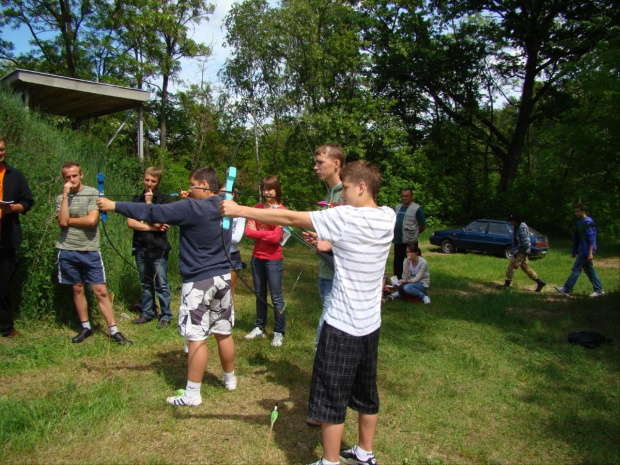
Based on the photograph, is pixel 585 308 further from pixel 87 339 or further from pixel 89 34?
pixel 89 34

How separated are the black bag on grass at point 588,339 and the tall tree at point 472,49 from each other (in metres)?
19.4

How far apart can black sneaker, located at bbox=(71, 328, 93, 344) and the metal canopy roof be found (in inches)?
248

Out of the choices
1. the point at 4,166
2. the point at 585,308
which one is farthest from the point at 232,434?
the point at 585,308

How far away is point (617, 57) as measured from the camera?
635 centimetres

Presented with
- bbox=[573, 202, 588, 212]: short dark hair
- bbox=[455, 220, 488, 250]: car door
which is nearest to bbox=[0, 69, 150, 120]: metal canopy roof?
bbox=[573, 202, 588, 212]: short dark hair

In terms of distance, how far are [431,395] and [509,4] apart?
2363 centimetres

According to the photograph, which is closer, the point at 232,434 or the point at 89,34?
the point at 232,434

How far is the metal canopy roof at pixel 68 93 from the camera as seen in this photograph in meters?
8.98

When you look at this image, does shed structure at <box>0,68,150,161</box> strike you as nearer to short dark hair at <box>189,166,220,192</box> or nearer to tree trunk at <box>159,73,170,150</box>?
short dark hair at <box>189,166,220,192</box>

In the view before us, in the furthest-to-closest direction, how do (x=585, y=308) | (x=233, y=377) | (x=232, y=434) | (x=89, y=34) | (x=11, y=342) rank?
1. (x=89, y=34)
2. (x=585, y=308)
3. (x=11, y=342)
4. (x=233, y=377)
5. (x=232, y=434)

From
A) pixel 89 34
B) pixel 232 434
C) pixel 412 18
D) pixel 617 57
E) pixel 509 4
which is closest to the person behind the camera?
pixel 232 434

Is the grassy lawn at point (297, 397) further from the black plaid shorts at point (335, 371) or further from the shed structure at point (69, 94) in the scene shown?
the shed structure at point (69, 94)

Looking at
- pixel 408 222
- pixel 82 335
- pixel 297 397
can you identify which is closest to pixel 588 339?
pixel 408 222

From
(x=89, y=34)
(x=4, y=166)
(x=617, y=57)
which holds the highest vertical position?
(x=89, y=34)
